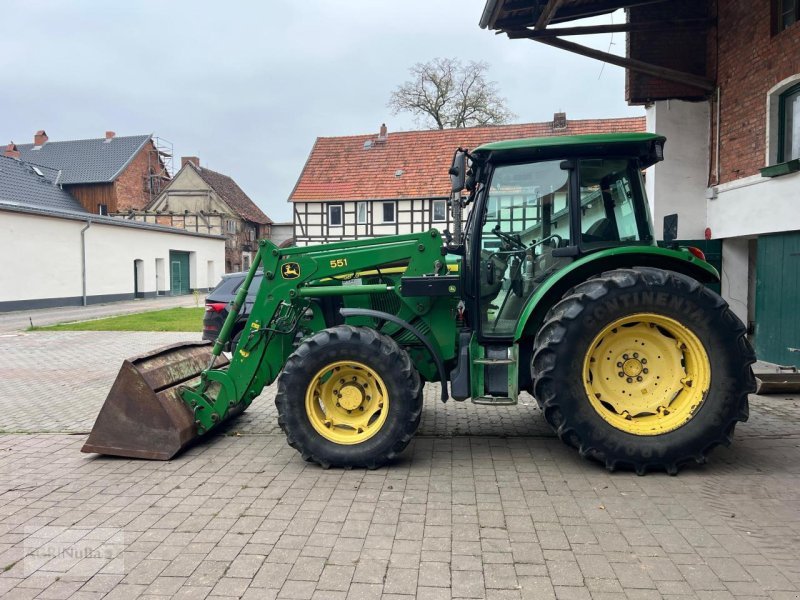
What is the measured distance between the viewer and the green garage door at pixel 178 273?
109 feet

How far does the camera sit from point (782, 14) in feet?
26.8

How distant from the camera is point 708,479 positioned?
4.27 metres

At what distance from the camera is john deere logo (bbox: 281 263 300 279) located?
4.94 meters

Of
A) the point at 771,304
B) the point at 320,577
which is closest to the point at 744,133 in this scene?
the point at 771,304

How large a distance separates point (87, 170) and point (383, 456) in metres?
44.0

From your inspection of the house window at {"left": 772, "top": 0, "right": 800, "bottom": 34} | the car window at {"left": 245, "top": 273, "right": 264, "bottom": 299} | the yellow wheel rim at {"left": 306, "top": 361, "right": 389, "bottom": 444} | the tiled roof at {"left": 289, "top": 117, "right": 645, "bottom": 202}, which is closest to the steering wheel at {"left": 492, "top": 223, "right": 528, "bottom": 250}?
the yellow wheel rim at {"left": 306, "top": 361, "right": 389, "bottom": 444}

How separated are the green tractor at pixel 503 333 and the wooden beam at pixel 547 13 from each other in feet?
14.3

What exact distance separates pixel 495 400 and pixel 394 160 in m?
27.3

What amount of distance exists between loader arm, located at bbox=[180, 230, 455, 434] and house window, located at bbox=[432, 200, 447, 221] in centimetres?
2431

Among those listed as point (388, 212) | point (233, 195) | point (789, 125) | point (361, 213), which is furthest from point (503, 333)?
point (233, 195)

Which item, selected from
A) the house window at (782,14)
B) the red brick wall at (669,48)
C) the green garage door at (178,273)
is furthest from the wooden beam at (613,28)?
the green garage door at (178,273)

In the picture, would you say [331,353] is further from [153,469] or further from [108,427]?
[108,427]

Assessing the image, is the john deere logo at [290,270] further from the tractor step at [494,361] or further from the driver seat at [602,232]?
the driver seat at [602,232]

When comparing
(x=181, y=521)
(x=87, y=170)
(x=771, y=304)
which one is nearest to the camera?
(x=181, y=521)
